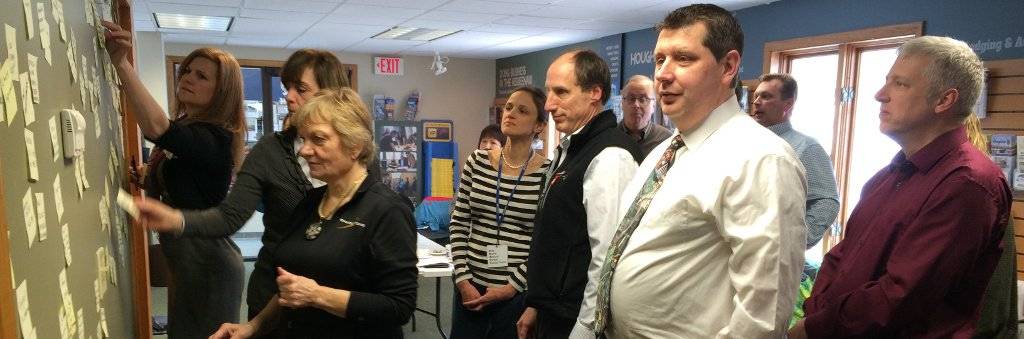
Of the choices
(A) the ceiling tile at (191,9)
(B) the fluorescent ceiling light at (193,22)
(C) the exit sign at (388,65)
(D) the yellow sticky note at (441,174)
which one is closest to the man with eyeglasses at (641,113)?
(A) the ceiling tile at (191,9)

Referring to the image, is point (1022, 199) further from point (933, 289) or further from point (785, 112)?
point (933, 289)

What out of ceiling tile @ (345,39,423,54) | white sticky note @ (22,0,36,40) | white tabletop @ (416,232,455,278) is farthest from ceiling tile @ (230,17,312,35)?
white sticky note @ (22,0,36,40)

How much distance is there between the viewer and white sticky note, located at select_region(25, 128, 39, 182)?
884 millimetres

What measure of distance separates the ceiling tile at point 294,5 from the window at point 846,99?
3490 millimetres

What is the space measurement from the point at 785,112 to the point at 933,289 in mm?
1702

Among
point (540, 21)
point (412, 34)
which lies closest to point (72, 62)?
point (540, 21)

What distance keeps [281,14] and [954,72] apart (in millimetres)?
5414

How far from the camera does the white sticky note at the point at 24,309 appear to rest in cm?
80

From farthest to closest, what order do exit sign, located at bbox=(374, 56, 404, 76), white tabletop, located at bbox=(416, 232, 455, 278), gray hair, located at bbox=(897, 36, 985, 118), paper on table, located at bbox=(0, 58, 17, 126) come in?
exit sign, located at bbox=(374, 56, 404, 76), white tabletop, located at bbox=(416, 232, 455, 278), gray hair, located at bbox=(897, 36, 985, 118), paper on table, located at bbox=(0, 58, 17, 126)

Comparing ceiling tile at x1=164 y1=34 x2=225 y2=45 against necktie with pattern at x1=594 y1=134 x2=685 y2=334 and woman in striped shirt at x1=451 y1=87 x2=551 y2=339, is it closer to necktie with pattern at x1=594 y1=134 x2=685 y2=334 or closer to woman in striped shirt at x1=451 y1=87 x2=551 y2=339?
woman in striped shirt at x1=451 y1=87 x2=551 y2=339

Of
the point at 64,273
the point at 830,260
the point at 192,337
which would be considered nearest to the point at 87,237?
the point at 64,273

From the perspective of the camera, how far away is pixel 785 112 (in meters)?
2.99

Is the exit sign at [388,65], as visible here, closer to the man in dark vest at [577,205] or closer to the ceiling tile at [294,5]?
the ceiling tile at [294,5]

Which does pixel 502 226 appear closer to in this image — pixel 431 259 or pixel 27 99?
pixel 431 259
